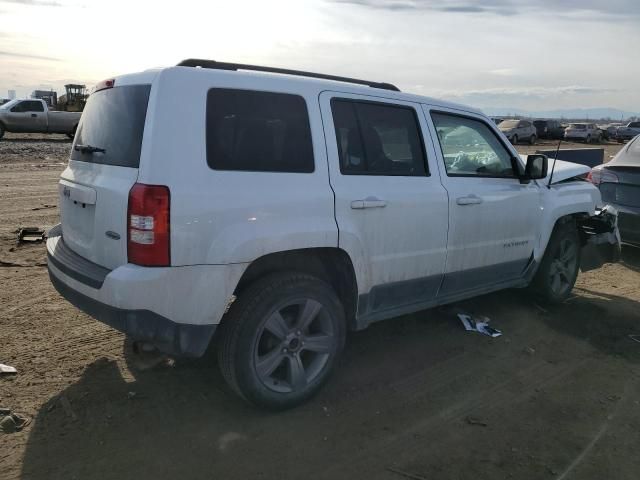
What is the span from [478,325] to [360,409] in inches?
73.6

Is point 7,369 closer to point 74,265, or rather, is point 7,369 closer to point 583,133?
point 74,265

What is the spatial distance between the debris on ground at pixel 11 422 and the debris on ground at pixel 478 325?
11.5 ft

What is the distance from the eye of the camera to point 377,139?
12.4ft

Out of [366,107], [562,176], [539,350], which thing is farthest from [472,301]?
[366,107]

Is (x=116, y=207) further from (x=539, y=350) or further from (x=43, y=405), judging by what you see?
(x=539, y=350)

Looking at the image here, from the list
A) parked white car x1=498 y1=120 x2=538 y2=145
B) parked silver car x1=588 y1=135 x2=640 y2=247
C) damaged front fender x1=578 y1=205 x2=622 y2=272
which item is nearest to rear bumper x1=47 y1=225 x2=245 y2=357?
damaged front fender x1=578 y1=205 x2=622 y2=272

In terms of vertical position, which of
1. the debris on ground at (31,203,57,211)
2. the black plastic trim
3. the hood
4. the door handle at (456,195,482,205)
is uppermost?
the hood

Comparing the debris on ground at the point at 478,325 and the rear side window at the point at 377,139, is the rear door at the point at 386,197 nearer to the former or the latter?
the rear side window at the point at 377,139

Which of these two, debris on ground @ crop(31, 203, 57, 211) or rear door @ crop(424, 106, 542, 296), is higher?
rear door @ crop(424, 106, 542, 296)

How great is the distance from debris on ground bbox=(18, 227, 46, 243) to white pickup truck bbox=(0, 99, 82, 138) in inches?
709

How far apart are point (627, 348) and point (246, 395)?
133 inches

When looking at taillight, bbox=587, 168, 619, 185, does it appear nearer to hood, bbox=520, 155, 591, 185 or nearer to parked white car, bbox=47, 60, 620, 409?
hood, bbox=520, 155, 591, 185

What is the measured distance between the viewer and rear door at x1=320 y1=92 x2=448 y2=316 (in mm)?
3516

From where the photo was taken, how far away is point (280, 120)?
10.8 ft
